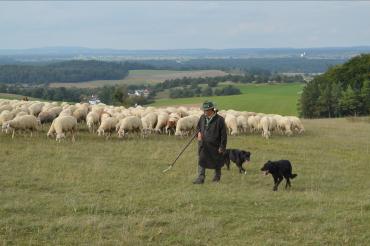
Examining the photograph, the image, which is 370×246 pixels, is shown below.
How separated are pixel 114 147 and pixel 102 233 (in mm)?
10744

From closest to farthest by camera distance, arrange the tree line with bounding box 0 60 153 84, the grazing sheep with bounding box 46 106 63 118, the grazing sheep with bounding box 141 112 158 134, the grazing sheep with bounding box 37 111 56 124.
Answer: the grazing sheep with bounding box 141 112 158 134 < the grazing sheep with bounding box 37 111 56 124 < the grazing sheep with bounding box 46 106 63 118 < the tree line with bounding box 0 60 153 84

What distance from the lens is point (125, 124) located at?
22234 millimetres

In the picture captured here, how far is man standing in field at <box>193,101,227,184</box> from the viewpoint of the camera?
13.1m

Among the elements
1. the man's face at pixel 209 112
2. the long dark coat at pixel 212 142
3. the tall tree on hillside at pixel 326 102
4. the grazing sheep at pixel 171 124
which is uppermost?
the man's face at pixel 209 112

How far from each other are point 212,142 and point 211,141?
0.05 meters

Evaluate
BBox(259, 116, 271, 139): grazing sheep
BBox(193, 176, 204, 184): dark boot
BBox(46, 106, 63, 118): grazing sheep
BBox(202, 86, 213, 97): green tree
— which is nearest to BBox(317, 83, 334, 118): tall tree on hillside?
BBox(202, 86, 213, 97): green tree

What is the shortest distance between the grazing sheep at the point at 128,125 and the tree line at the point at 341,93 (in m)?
42.8

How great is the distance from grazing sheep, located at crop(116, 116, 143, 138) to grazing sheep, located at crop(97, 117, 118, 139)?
246 mm

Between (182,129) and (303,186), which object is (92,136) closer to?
(182,129)

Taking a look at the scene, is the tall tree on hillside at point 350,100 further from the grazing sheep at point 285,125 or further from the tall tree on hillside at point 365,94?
the grazing sheep at point 285,125

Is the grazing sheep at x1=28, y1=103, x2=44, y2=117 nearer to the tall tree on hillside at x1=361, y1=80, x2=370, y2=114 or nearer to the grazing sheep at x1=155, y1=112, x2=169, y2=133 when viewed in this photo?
the grazing sheep at x1=155, y1=112, x2=169, y2=133

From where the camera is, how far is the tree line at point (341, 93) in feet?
199

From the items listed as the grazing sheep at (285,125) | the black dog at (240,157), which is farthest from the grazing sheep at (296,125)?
the black dog at (240,157)

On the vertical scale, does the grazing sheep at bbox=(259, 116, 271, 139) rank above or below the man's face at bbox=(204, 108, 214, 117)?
below
